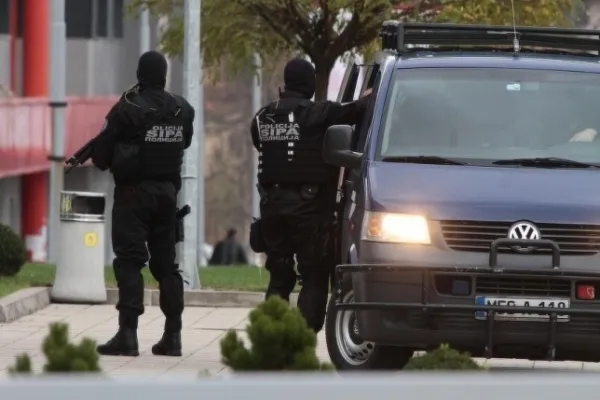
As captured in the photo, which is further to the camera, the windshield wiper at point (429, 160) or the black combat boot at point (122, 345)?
the black combat boot at point (122, 345)

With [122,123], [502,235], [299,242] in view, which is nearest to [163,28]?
[122,123]

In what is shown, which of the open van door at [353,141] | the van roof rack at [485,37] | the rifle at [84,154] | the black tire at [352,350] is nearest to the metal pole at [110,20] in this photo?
the open van door at [353,141]

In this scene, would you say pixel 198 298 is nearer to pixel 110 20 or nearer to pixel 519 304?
pixel 519 304

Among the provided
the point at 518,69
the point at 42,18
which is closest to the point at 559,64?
the point at 518,69

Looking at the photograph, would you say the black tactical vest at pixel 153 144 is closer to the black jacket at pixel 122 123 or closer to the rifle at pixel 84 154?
the black jacket at pixel 122 123

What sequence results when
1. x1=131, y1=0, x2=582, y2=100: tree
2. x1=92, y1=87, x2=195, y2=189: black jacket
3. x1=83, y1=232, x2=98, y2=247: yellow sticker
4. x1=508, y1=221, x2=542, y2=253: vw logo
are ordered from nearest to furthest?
x1=508, y1=221, x2=542, y2=253: vw logo < x1=92, y1=87, x2=195, y2=189: black jacket < x1=83, y1=232, x2=98, y2=247: yellow sticker < x1=131, y1=0, x2=582, y2=100: tree

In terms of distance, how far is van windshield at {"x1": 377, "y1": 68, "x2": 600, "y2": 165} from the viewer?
9.59 metres

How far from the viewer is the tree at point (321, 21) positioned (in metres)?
21.0

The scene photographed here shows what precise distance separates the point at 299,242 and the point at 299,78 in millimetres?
941

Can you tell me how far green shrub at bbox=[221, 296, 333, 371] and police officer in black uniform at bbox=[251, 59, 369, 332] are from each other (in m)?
4.82

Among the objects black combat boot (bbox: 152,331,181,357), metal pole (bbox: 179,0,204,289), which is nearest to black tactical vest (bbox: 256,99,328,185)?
black combat boot (bbox: 152,331,181,357)

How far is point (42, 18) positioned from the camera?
35.4 metres

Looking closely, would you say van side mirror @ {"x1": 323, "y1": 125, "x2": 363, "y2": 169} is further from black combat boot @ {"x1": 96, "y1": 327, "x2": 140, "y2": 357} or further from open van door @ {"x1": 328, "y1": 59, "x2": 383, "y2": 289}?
black combat boot @ {"x1": 96, "y1": 327, "x2": 140, "y2": 357}

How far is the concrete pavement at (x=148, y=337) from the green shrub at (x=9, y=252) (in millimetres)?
1429
